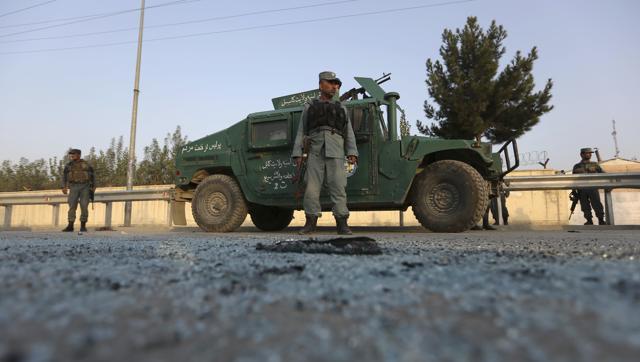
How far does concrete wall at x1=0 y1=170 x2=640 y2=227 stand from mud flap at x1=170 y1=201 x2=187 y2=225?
1.90 meters

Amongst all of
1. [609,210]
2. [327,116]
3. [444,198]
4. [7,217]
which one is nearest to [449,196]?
[444,198]

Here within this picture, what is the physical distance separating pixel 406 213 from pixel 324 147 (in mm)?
5124

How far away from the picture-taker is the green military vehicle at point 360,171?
15.4ft

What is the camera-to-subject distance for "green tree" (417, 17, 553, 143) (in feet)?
48.0

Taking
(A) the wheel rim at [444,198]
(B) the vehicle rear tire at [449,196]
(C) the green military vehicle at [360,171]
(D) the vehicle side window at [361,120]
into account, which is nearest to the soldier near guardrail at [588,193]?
(C) the green military vehicle at [360,171]

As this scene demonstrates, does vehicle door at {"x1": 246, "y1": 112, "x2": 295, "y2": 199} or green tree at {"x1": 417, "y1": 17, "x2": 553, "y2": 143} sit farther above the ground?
green tree at {"x1": 417, "y1": 17, "x2": 553, "y2": 143}

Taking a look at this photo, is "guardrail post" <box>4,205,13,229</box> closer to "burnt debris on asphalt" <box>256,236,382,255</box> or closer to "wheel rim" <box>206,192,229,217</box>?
"wheel rim" <box>206,192,229,217</box>

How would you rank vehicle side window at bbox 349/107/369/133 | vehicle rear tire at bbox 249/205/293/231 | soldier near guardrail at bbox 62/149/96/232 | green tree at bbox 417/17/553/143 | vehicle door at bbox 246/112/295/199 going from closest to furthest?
1. vehicle side window at bbox 349/107/369/133
2. vehicle door at bbox 246/112/295/199
3. vehicle rear tire at bbox 249/205/293/231
4. soldier near guardrail at bbox 62/149/96/232
5. green tree at bbox 417/17/553/143

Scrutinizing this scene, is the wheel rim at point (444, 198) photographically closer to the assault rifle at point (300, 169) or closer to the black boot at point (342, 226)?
the black boot at point (342, 226)

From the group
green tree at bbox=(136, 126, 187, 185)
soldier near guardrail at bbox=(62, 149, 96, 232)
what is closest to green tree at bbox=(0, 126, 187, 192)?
green tree at bbox=(136, 126, 187, 185)

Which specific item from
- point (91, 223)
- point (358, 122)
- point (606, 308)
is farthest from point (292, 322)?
point (91, 223)

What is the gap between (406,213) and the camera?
9000 millimetres

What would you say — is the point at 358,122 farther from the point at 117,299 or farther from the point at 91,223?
the point at 91,223

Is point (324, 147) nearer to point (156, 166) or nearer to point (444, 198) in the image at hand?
point (444, 198)
